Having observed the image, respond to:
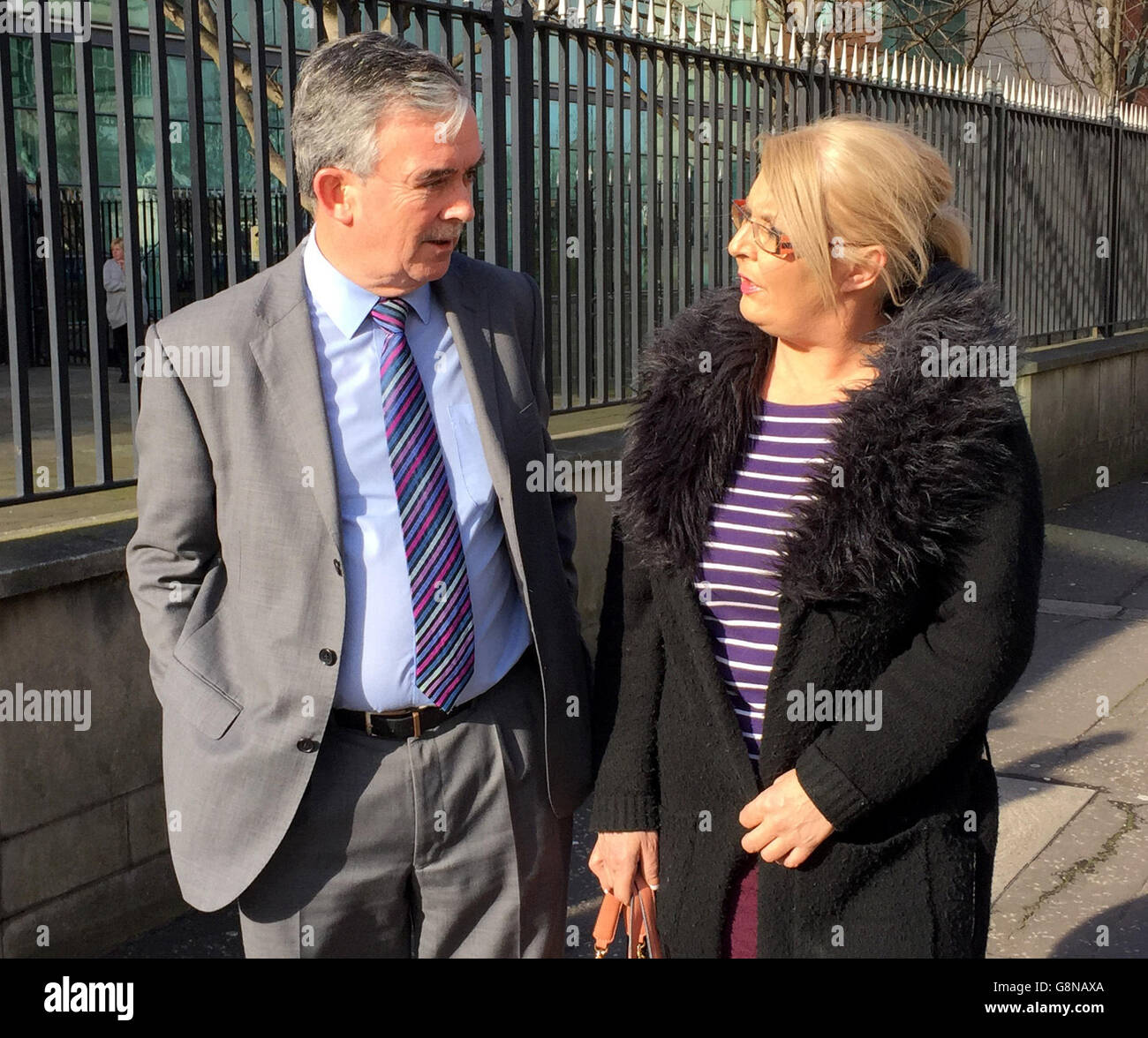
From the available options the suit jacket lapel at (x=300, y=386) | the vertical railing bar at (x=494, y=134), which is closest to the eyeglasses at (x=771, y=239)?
the suit jacket lapel at (x=300, y=386)

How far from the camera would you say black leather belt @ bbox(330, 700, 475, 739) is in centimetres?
233

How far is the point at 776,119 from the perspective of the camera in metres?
6.95

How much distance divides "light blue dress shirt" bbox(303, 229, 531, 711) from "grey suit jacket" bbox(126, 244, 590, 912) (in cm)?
4

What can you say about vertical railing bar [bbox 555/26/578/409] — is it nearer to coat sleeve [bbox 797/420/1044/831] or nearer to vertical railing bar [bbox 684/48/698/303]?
vertical railing bar [bbox 684/48/698/303]

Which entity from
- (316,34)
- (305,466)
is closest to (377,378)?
(305,466)

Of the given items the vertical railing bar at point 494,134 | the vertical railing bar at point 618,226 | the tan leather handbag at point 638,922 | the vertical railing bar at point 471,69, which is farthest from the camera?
the vertical railing bar at point 618,226

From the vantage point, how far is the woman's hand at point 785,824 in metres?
2.20

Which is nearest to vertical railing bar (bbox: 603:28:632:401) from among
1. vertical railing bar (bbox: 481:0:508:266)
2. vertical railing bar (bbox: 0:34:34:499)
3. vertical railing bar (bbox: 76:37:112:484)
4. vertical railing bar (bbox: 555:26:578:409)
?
vertical railing bar (bbox: 555:26:578:409)

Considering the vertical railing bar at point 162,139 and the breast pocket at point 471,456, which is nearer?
the breast pocket at point 471,456

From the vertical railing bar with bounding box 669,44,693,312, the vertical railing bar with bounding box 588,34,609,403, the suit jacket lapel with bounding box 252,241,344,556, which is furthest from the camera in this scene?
the vertical railing bar with bounding box 669,44,693,312

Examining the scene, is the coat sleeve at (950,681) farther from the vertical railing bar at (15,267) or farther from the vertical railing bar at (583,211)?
the vertical railing bar at (583,211)

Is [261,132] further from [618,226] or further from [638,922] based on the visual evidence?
[638,922]

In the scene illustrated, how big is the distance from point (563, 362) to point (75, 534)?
2.50 meters
